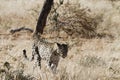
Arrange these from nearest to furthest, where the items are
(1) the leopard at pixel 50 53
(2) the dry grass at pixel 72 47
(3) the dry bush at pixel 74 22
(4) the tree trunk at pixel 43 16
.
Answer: (2) the dry grass at pixel 72 47 < (1) the leopard at pixel 50 53 < (4) the tree trunk at pixel 43 16 < (3) the dry bush at pixel 74 22

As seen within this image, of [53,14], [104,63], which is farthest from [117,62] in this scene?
[53,14]

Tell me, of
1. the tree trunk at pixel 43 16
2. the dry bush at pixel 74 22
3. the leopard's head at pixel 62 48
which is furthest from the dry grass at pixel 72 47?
the tree trunk at pixel 43 16

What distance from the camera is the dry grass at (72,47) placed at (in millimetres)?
6055

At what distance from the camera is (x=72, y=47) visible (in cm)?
950

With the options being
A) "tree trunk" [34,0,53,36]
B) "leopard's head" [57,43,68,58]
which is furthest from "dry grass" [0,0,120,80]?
"tree trunk" [34,0,53,36]

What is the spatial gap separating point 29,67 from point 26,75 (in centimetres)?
74

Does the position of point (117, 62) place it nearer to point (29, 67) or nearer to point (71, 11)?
point (29, 67)

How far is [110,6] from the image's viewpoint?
15.3 metres

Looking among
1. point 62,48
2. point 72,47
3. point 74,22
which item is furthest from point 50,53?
point 74,22

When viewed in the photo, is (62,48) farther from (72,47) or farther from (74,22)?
(74,22)

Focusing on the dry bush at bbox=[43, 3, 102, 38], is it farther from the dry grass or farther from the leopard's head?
the leopard's head

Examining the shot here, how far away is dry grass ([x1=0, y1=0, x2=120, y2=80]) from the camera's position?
19.9 ft

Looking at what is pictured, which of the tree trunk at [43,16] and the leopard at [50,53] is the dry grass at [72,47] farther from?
the tree trunk at [43,16]

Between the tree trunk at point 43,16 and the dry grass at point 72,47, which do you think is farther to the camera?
the tree trunk at point 43,16
